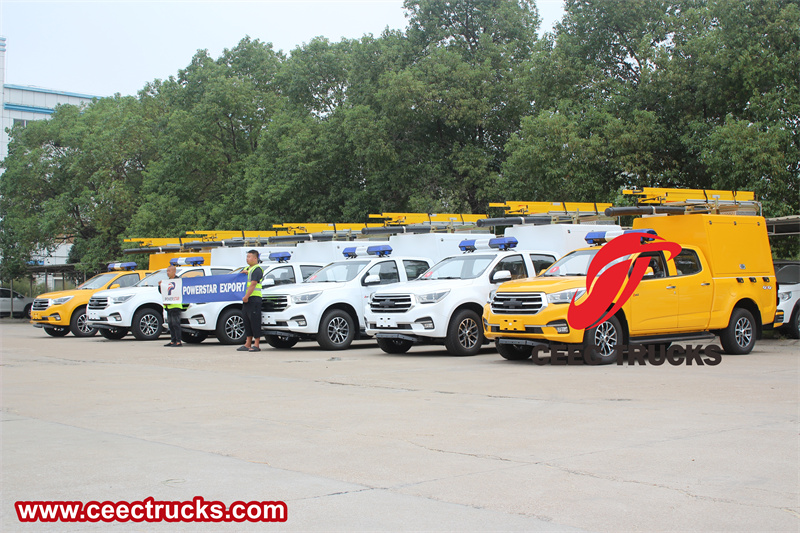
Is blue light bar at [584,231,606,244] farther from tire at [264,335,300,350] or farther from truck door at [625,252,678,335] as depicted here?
tire at [264,335,300,350]

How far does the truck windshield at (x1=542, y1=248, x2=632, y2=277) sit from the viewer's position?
13805mm

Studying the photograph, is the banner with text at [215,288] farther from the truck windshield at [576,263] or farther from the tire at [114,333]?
the truck windshield at [576,263]

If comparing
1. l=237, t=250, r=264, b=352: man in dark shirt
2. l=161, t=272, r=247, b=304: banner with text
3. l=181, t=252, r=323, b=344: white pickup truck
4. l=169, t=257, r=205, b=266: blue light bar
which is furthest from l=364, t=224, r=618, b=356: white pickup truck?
l=169, t=257, r=205, b=266: blue light bar

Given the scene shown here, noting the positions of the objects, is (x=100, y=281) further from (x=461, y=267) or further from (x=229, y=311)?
(x=461, y=267)

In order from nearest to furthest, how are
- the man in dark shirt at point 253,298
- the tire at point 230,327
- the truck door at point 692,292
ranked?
the truck door at point 692,292, the man in dark shirt at point 253,298, the tire at point 230,327

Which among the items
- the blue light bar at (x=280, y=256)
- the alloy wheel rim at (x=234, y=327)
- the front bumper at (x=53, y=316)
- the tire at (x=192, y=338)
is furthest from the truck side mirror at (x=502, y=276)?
the front bumper at (x=53, y=316)

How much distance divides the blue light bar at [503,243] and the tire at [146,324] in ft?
31.9

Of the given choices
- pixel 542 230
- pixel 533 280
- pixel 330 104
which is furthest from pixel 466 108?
pixel 533 280

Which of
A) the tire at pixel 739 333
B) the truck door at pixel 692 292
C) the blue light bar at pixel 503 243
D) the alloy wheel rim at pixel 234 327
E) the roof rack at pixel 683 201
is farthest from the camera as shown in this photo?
the alloy wheel rim at pixel 234 327

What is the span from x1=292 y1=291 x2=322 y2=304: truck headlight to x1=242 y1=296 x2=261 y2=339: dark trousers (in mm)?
713

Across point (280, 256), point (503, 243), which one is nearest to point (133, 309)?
point (280, 256)

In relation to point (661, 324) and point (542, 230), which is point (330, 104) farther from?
point (661, 324)

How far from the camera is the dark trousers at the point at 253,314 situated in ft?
55.2

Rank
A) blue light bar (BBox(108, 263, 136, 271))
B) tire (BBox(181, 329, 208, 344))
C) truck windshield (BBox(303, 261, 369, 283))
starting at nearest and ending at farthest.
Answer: truck windshield (BBox(303, 261, 369, 283)) < tire (BBox(181, 329, 208, 344)) < blue light bar (BBox(108, 263, 136, 271))
